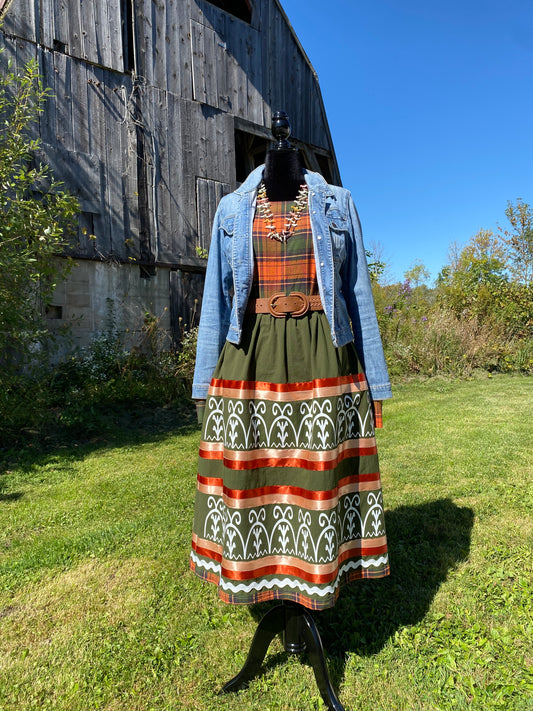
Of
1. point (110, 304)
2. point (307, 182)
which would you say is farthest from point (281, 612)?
point (110, 304)

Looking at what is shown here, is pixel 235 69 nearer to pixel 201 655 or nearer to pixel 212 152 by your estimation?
pixel 212 152

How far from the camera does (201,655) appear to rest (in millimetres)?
1838

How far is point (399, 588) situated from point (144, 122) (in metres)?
6.65

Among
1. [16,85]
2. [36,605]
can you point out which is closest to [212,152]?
[16,85]

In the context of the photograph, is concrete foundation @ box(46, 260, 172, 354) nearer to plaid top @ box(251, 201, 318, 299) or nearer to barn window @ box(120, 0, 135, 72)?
barn window @ box(120, 0, 135, 72)

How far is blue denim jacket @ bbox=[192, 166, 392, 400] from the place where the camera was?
5.18 feet

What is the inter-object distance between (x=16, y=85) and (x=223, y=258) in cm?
542

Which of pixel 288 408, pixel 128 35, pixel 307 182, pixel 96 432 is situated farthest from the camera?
pixel 128 35

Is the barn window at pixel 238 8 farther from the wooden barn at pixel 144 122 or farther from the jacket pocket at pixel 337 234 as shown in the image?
the jacket pocket at pixel 337 234

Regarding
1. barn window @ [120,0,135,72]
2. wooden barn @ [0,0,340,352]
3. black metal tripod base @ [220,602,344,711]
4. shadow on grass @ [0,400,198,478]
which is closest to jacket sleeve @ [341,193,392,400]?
black metal tripod base @ [220,602,344,711]

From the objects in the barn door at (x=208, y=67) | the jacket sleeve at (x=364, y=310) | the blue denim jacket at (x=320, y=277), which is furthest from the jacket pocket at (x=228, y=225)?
the barn door at (x=208, y=67)

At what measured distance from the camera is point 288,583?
62.4 inches

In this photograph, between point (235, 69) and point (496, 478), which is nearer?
point (496, 478)

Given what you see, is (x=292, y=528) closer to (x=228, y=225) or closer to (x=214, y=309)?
(x=214, y=309)
